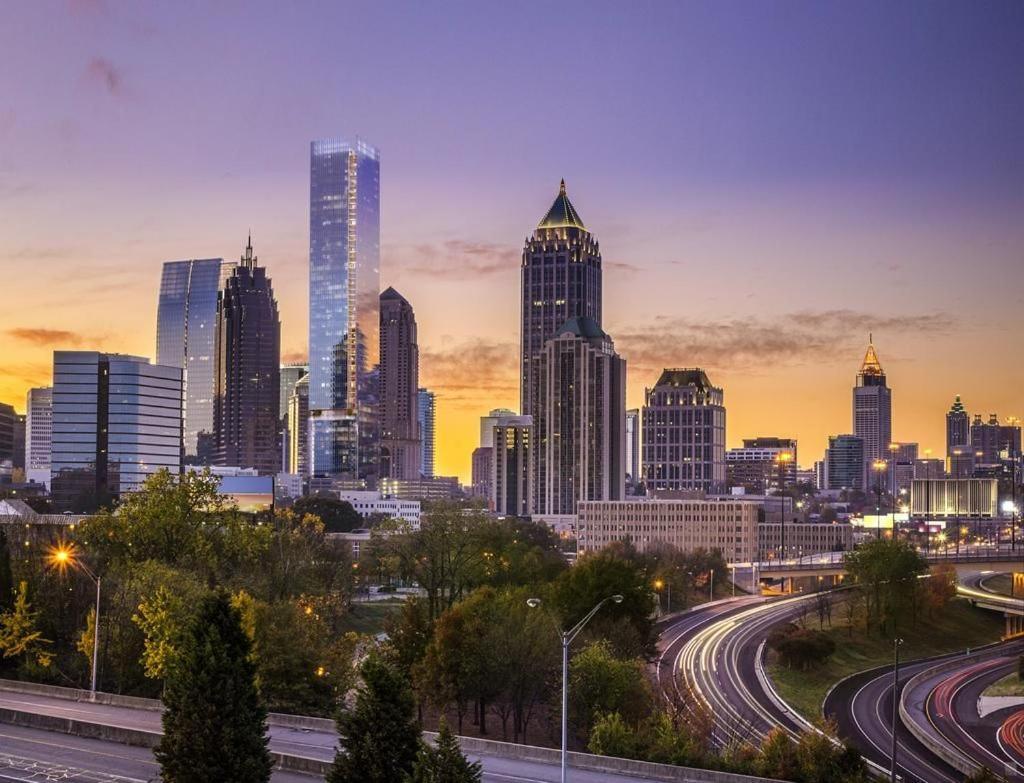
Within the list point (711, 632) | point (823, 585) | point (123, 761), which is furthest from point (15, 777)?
point (823, 585)

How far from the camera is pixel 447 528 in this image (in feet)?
332

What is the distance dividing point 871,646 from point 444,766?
94.2m

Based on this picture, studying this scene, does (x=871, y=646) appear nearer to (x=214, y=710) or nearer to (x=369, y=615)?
(x=369, y=615)

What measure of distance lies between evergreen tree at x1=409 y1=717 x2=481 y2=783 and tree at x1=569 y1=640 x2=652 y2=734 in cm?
2881

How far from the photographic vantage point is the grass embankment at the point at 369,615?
380 feet

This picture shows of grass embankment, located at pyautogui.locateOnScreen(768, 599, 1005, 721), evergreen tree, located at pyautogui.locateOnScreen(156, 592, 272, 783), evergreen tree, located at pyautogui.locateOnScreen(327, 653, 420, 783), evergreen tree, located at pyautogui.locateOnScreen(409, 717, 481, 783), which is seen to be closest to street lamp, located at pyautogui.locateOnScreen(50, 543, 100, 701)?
evergreen tree, located at pyautogui.locateOnScreen(156, 592, 272, 783)

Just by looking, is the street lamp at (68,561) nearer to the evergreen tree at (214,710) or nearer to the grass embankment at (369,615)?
the evergreen tree at (214,710)

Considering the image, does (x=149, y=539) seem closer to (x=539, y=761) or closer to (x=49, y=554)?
(x=49, y=554)

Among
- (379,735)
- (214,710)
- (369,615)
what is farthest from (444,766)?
(369,615)

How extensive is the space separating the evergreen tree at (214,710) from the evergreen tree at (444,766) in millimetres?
8274

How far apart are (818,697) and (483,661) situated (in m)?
38.0

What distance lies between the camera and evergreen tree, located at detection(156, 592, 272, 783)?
137 feet

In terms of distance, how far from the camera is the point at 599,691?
65188 millimetres

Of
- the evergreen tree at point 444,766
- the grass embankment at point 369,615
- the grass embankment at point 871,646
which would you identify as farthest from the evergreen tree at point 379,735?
the grass embankment at point 369,615
